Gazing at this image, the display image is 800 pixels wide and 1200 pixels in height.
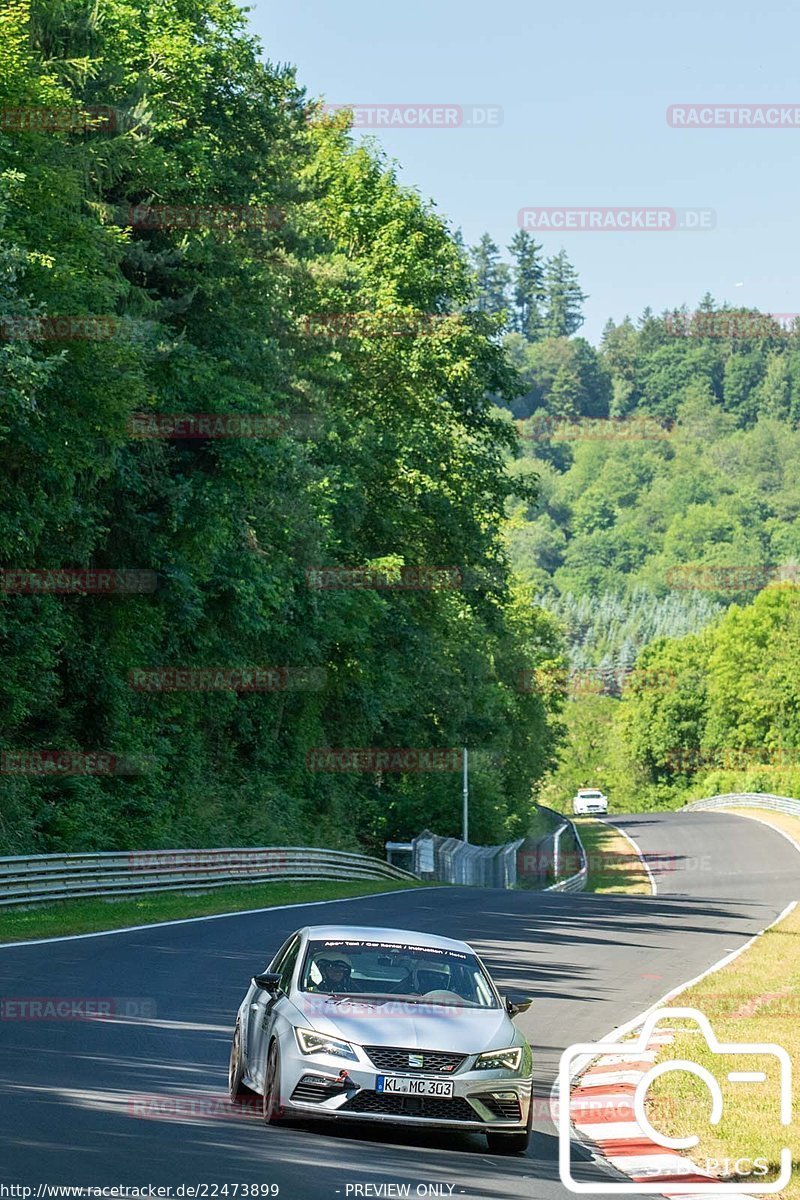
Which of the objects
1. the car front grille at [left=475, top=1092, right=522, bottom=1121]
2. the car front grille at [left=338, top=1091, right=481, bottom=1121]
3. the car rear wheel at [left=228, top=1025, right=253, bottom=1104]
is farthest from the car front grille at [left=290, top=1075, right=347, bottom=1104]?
the car rear wheel at [left=228, top=1025, right=253, bottom=1104]

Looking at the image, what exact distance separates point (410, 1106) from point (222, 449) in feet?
96.8

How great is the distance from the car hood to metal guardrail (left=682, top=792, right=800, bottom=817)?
86199mm

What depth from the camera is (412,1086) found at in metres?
10.4

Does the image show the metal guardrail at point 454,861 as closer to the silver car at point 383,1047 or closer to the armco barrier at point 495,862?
the armco barrier at point 495,862

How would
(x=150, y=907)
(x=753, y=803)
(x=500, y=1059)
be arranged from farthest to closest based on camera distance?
(x=753, y=803), (x=150, y=907), (x=500, y=1059)

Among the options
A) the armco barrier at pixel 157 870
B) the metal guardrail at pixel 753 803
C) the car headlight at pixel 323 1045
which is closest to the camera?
the car headlight at pixel 323 1045

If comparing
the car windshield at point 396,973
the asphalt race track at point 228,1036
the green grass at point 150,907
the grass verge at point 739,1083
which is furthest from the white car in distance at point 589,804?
→ the car windshield at point 396,973

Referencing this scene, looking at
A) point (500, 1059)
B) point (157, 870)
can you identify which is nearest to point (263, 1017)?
point (500, 1059)

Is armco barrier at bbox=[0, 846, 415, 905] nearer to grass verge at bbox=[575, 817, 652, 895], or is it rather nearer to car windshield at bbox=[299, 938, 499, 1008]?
car windshield at bbox=[299, 938, 499, 1008]

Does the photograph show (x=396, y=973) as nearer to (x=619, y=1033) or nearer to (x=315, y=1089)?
(x=315, y=1089)

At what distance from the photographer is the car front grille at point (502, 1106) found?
10.5 m

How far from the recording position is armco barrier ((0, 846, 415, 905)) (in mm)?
28578

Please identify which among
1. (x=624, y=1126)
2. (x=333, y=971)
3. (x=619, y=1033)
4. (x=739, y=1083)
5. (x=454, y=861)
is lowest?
(x=454, y=861)

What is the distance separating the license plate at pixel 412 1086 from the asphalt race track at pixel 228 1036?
1.17ft
